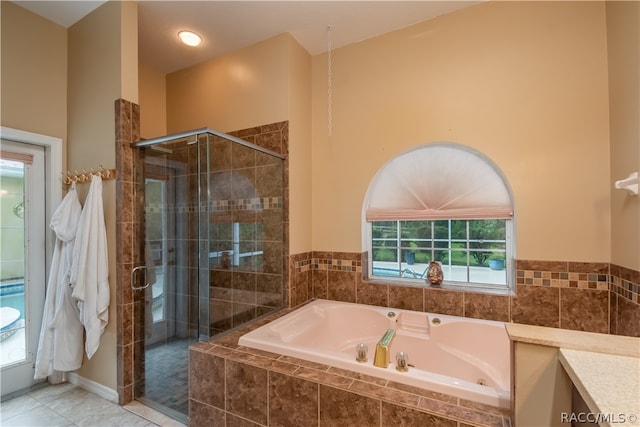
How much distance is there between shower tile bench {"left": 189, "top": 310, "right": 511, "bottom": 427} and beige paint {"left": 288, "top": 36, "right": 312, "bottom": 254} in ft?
3.37

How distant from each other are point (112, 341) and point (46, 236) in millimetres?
1089

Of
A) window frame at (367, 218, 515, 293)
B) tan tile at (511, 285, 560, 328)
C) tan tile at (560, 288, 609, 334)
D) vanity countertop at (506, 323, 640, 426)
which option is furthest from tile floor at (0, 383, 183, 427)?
tan tile at (560, 288, 609, 334)

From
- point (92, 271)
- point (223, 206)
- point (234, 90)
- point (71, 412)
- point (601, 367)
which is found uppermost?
point (234, 90)

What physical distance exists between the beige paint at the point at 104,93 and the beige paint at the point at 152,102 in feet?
2.07

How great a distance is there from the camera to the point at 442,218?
7.48ft

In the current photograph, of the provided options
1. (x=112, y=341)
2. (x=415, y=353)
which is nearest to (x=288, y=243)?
(x=415, y=353)

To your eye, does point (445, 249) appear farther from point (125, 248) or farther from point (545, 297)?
point (125, 248)

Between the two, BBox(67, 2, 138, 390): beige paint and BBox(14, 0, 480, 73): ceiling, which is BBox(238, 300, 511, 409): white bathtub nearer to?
BBox(67, 2, 138, 390): beige paint

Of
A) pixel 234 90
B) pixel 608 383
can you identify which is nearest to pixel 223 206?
pixel 234 90

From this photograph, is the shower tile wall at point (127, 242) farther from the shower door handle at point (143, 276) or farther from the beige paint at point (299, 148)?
the beige paint at point (299, 148)

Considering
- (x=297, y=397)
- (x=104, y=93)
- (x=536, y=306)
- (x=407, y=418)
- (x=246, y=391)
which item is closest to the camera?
(x=407, y=418)

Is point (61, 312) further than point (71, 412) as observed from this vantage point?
Yes

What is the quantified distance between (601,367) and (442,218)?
1517 mm

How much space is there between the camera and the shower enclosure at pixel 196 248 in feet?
6.63
